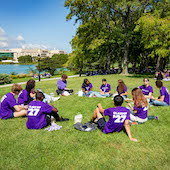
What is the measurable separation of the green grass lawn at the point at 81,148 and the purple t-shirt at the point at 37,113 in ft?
0.61

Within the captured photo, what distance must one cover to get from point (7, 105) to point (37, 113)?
5.37 feet

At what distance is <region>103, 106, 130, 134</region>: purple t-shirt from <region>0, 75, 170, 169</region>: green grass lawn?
218 mm

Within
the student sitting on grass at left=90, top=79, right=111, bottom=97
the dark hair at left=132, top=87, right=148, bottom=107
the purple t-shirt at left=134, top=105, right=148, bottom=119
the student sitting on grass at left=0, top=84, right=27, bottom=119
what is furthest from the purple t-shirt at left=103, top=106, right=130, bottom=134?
the student sitting on grass at left=90, top=79, right=111, bottom=97

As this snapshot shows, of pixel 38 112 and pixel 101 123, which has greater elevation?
pixel 38 112

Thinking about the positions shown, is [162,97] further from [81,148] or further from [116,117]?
[81,148]

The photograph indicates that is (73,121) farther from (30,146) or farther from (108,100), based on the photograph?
(108,100)

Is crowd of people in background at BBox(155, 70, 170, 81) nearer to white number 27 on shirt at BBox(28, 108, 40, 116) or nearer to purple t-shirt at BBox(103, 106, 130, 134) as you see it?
purple t-shirt at BBox(103, 106, 130, 134)

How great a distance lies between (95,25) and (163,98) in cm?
2015

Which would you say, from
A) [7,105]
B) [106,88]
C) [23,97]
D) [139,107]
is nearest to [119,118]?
[139,107]

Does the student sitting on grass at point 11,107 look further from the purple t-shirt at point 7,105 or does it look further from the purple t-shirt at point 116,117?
the purple t-shirt at point 116,117

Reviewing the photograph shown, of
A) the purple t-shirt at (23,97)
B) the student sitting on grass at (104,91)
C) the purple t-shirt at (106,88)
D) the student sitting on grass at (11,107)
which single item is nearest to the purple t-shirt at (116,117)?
the student sitting on grass at (11,107)

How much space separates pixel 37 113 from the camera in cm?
449

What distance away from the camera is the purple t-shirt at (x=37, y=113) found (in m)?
4.46

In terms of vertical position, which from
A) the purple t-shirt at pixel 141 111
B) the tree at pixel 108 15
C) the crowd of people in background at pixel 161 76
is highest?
the tree at pixel 108 15
